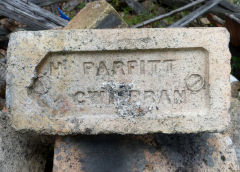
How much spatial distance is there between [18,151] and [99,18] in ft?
3.37

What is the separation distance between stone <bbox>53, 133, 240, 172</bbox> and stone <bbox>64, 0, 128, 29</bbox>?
782 millimetres

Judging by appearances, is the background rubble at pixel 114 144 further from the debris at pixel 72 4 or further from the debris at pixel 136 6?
the debris at pixel 136 6

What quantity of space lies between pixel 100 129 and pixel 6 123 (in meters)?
0.64

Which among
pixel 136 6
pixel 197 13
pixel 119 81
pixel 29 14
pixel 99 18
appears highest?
pixel 136 6

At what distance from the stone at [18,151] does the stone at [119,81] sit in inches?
8.5

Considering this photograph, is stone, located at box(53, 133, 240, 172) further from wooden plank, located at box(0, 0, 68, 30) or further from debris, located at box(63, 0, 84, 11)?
debris, located at box(63, 0, 84, 11)

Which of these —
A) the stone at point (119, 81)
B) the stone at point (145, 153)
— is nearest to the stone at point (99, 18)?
the stone at point (119, 81)

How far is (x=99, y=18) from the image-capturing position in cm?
159

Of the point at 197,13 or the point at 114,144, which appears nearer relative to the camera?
the point at 114,144

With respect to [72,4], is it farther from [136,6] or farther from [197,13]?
[197,13]

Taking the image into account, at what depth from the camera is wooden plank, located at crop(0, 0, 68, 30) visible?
6.85 feet

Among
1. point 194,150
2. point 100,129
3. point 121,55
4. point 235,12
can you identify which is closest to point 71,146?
point 100,129

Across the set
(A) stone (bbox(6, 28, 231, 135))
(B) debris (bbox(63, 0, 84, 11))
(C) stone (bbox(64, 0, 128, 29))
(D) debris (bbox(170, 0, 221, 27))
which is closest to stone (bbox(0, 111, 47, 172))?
(A) stone (bbox(6, 28, 231, 135))

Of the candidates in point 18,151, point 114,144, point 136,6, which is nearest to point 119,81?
point 114,144
